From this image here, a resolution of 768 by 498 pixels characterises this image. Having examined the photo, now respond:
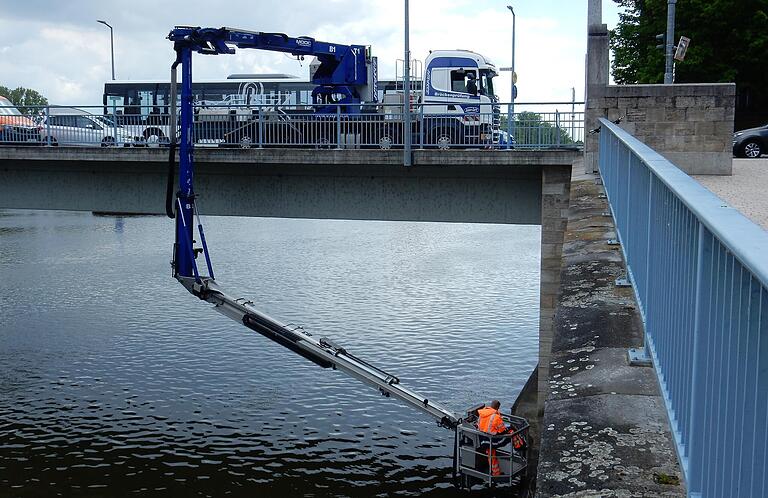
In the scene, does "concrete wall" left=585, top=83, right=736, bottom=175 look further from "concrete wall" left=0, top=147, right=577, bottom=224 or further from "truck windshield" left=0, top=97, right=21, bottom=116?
"truck windshield" left=0, top=97, right=21, bottom=116

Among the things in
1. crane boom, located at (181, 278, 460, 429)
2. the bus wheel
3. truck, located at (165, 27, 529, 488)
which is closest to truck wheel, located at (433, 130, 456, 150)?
the bus wheel

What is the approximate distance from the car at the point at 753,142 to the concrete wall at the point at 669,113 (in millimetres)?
11006

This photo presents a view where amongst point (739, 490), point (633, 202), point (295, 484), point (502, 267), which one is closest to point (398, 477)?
point (295, 484)

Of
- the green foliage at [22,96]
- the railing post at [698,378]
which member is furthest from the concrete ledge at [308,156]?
the green foliage at [22,96]

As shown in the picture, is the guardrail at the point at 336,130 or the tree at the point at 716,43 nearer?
the guardrail at the point at 336,130

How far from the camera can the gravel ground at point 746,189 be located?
34.0 ft

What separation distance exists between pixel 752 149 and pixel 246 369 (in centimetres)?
1529

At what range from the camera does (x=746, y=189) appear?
43.5 feet

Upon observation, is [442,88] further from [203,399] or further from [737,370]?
[737,370]

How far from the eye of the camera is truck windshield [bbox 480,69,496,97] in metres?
26.7

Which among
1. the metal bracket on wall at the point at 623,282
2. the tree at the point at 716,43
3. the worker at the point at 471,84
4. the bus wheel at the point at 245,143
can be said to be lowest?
the metal bracket on wall at the point at 623,282

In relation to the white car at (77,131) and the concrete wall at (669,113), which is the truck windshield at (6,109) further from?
the concrete wall at (669,113)

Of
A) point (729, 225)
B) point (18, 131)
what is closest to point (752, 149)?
point (18, 131)

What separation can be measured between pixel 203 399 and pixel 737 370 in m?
17.9
